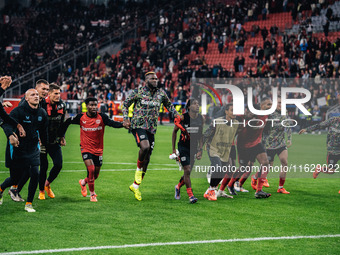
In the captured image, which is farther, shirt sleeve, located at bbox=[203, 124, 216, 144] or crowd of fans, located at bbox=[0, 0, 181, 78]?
crowd of fans, located at bbox=[0, 0, 181, 78]

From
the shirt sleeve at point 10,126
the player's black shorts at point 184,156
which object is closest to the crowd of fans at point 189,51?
the player's black shorts at point 184,156

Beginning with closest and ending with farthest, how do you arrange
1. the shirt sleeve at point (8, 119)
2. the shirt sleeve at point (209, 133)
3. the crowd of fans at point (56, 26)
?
the shirt sleeve at point (8, 119) → the shirt sleeve at point (209, 133) → the crowd of fans at point (56, 26)

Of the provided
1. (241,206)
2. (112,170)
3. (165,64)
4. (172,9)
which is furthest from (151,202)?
(172,9)

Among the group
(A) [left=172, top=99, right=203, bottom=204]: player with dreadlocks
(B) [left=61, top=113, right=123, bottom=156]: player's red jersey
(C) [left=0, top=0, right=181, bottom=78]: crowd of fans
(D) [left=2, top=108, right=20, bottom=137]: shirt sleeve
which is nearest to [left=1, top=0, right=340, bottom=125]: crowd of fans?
(C) [left=0, top=0, right=181, bottom=78]: crowd of fans

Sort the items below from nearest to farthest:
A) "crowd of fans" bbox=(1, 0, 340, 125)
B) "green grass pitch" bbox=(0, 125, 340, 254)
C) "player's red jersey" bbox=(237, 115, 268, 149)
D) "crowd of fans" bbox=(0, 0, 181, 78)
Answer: "green grass pitch" bbox=(0, 125, 340, 254) → "player's red jersey" bbox=(237, 115, 268, 149) → "crowd of fans" bbox=(1, 0, 340, 125) → "crowd of fans" bbox=(0, 0, 181, 78)

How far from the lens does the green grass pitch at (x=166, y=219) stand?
6.64 meters

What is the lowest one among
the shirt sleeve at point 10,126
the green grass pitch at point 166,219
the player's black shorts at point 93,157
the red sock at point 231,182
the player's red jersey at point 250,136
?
the green grass pitch at point 166,219

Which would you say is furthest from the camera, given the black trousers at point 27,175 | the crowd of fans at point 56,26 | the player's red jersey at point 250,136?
the crowd of fans at point 56,26

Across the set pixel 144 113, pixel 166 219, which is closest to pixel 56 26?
pixel 144 113

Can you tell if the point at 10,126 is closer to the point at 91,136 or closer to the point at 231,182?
the point at 91,136

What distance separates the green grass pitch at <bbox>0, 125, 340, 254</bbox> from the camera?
664cm

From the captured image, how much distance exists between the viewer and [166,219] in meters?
8.25

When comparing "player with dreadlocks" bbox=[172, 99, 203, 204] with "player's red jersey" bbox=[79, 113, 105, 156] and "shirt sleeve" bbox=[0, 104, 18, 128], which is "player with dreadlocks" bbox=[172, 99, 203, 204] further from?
"shirt sleeve" bbox=[0, 104, 18, 128]

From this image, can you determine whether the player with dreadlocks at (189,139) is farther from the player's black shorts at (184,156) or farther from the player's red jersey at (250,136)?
the player's red jersey at (250,136)
